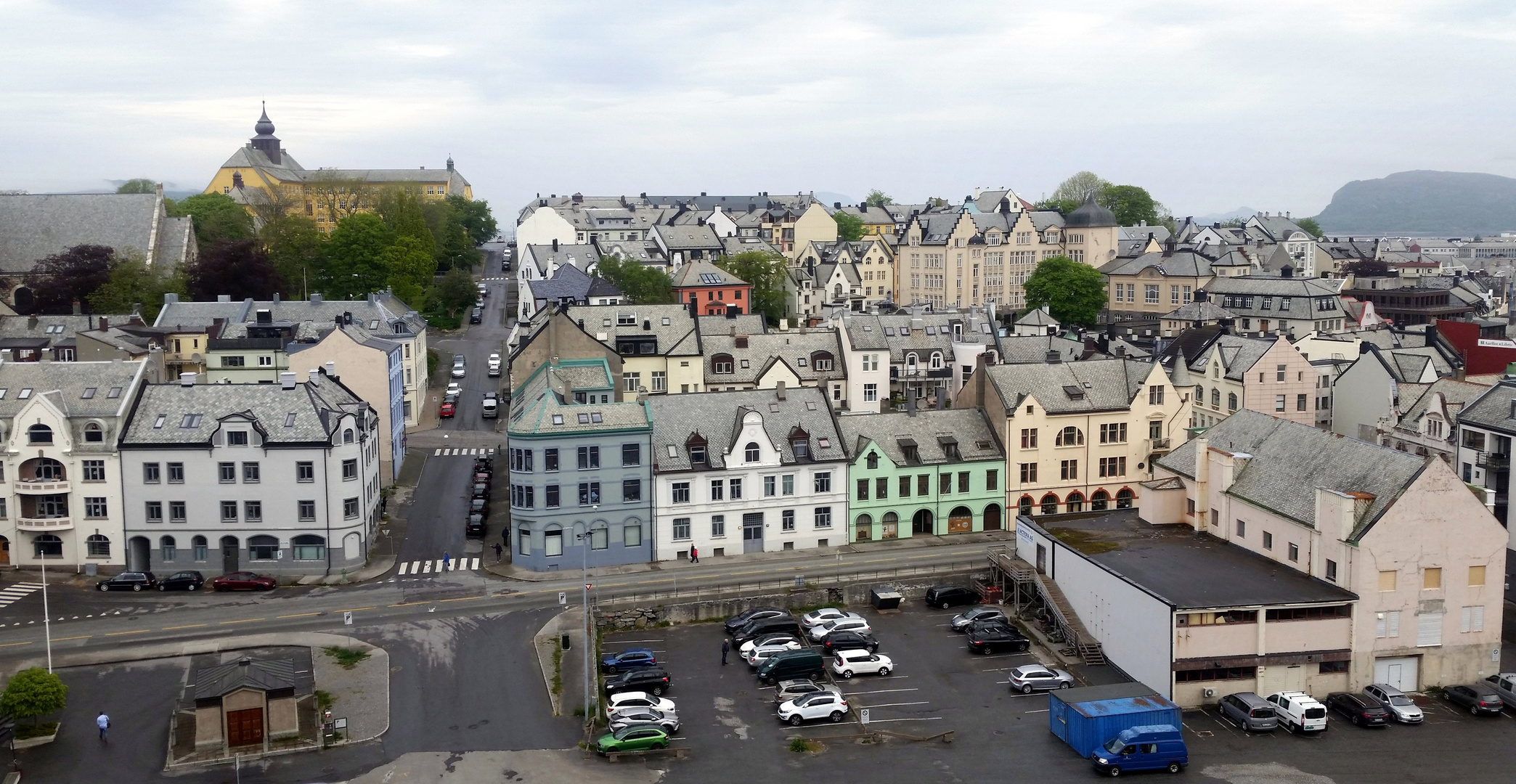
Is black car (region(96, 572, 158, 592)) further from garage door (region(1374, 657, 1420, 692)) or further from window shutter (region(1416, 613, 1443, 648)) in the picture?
window shutter (region(1416, 613, 1443, 648))

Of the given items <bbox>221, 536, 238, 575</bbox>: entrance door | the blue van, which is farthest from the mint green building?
<bbox>221, 536, 238, 575</bbox>: entrance door

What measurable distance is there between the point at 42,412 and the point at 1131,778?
58481 mm

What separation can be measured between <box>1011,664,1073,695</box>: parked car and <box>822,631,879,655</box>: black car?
22.9 ft

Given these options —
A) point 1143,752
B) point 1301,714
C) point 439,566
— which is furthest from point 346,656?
point 1301,714

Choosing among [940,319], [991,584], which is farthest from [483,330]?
[991,584]

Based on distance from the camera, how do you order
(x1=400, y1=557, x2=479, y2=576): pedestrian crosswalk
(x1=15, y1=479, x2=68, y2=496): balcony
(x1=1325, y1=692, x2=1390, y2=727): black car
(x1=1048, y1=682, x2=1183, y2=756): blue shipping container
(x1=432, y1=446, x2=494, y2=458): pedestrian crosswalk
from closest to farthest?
(x1=1048, y1=682, x2=1183, y2=756): blue shipping container, (x1=1325, y1=692, x2=1390, y2=727): black car, (x1=15, y1=479, x2=68, y2=496): balcony, (x1=400, y1=557, x2=479, y2=576): pedestrian crosswalk, (x1=432, y1=446, x2=494, y2=458): pedestrian crosswalk

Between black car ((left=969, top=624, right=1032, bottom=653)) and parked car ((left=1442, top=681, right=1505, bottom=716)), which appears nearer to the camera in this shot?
parked car ((left=1442, top=681, right=1505, bottom=716))

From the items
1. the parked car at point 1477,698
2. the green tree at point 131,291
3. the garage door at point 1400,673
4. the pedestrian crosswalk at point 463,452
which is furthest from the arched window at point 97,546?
the parked car at point 1477,698

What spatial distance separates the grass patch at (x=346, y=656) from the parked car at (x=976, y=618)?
27.9 m

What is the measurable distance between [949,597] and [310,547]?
34605mm

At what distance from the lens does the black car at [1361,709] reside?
54406 millimetres

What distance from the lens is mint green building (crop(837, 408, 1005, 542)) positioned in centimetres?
7931

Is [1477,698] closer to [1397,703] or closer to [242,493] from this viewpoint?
[1397,703]

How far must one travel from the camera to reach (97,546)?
7319cm
